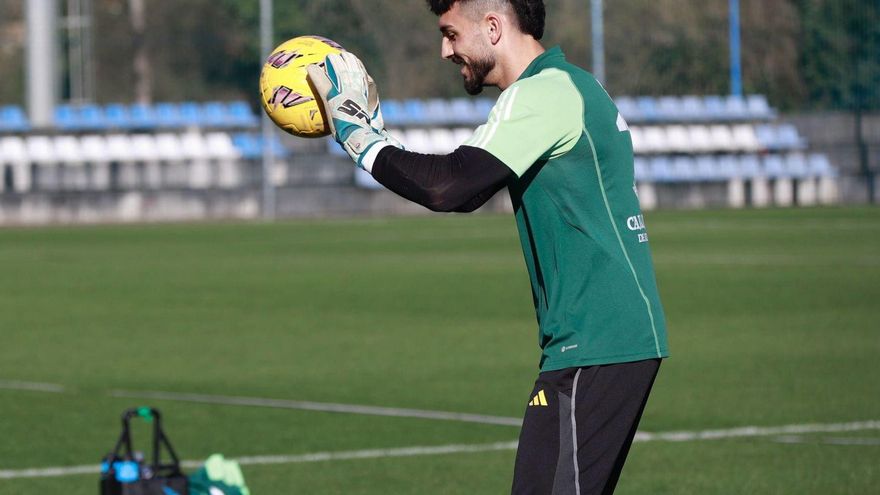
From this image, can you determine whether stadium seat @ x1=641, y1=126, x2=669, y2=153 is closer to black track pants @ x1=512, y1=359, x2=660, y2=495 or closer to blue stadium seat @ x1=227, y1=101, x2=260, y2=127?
blue stadium seat @ x1=227, y1=101, x2=260, y2=127

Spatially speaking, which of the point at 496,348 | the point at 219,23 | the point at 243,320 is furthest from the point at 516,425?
the point at 219,23

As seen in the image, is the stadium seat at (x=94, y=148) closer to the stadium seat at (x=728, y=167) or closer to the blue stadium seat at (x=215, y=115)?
the blue stadium seat at (x=215, y=115)

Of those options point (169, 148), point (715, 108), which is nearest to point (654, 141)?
point (715, 108)

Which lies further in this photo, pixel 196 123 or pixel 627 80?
Result: pixel 627 80

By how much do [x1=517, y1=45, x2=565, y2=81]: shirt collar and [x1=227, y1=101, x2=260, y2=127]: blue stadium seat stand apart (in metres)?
41.9

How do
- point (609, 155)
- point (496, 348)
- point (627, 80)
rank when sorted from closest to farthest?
point (609, 155), point (496, 348), point (627, 80)

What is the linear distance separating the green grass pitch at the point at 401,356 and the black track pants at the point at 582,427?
354 cm

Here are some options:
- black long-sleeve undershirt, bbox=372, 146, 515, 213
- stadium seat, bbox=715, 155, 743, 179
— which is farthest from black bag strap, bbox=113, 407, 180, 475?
stadium seat, bbox=715, 155, 743, 179

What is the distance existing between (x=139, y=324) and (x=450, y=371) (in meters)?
5.18

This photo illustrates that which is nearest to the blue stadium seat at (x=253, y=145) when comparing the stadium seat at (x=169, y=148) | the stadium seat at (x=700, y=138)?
the stadium seat at (x=169, y=148)

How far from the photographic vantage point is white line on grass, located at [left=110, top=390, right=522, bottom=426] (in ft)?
34.2

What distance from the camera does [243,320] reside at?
17281 mm

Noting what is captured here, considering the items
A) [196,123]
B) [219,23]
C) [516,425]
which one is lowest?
[516,425]

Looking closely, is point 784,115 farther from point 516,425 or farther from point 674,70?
point 516,425
